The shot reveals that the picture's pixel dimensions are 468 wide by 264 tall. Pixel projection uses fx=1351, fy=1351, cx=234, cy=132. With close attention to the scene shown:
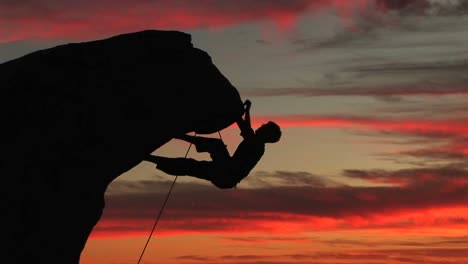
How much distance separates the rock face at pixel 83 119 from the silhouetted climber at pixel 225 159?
0.31 m

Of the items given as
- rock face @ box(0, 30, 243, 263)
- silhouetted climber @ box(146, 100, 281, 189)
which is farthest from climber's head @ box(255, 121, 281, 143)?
rock face @ box(0, 30, 243, 263)

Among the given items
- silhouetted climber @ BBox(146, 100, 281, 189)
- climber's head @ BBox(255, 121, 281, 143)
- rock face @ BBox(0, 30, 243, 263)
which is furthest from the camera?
climber's head @ BBox(255, 121, 281, 143)

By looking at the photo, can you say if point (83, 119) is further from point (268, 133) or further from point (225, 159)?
point (268, 133)

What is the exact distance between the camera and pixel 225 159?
→ 1076 inches

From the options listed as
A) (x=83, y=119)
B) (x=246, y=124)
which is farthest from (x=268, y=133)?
(x=83, y=119)

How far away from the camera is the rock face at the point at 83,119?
83.1 feet

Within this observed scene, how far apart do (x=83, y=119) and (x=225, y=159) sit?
10.2ft

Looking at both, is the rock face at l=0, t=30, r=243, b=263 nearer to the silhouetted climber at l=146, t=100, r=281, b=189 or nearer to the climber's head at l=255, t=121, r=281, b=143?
the silhouetted climber at l=146, t=100, r=281, b=189

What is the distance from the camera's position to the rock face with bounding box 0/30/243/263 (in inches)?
997

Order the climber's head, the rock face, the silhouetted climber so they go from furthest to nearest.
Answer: the climber's head → the silhouetted climber → the rock face

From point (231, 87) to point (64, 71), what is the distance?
3502 millimetres

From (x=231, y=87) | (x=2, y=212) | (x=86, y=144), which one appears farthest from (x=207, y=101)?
(x=2, y=212)

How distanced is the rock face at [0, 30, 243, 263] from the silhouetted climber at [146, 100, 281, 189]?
31 centimetres

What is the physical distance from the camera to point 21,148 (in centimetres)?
2547
